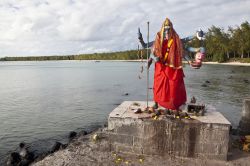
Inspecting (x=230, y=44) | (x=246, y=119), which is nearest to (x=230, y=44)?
(x=230, y=44)

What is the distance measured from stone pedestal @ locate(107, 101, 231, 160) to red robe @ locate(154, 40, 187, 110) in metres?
0.65

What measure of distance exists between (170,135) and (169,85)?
1827mm

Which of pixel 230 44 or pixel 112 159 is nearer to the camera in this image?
pixel 112 159

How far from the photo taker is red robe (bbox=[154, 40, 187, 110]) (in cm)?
900

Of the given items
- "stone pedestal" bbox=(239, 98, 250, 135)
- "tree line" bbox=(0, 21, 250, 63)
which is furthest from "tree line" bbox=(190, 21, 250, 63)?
"stone pedestal" bbox=(239, 98, 250, 135)

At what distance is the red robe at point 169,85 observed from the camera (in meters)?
9.00

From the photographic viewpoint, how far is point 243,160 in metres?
8.58

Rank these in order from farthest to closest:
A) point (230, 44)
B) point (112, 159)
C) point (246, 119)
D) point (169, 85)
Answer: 1. point (230, 44)
2. point (246, 119)
3. point (169, 85)
4. point (112, 159)

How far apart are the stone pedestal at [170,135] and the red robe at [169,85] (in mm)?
653

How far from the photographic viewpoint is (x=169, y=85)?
9.12 m

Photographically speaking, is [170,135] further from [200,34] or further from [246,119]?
[246,119]

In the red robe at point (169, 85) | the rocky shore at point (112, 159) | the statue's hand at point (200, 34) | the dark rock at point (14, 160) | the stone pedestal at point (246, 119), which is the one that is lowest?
the dark rock at point (14, 160)

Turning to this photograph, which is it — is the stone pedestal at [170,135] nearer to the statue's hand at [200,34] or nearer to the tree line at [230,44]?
the statue's hand at [200,34]

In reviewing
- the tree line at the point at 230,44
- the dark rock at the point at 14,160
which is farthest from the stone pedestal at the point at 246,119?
the tree line at the point at 230,44
